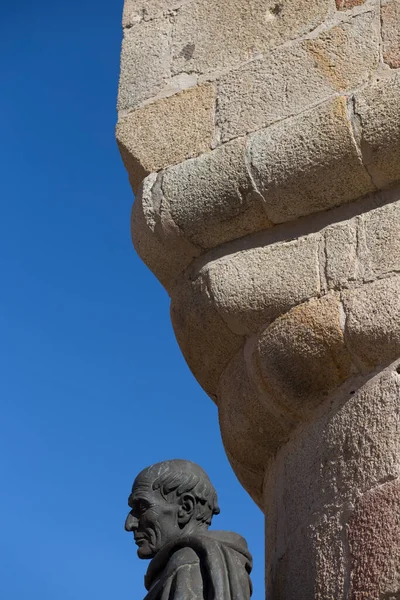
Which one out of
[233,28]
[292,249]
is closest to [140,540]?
[292,249]

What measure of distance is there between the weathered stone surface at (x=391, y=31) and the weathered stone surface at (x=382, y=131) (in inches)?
3.8

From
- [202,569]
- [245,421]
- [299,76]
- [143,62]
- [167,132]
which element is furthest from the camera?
[143,62]

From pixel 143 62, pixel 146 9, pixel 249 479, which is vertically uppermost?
pixel 146 9

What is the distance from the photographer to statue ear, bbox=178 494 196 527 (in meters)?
3.06

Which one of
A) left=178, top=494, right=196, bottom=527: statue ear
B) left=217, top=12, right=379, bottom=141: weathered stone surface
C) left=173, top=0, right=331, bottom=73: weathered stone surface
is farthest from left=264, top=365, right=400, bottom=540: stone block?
left=173, top=0, right=331, bottom=73: weathered stone surface

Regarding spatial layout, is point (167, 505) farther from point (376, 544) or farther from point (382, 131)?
point (382, 131)

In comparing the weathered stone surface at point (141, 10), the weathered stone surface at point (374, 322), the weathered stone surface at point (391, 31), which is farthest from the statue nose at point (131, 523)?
the weathered stone surface at point (141, 10)

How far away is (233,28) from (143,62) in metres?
0.32

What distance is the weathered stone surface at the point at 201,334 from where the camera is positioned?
10.8ft

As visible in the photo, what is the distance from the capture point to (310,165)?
3207 millimetres

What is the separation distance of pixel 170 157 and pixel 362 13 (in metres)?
0.67

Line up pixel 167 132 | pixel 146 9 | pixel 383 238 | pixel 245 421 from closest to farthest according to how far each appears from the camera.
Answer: pixel 383 238
pixel 245 421
pixel 167 132
pixel 146 9

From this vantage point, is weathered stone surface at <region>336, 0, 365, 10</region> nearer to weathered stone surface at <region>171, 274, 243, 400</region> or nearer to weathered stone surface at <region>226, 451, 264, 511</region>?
weathered stone surface at <region>171, 274, 243, 400</region>

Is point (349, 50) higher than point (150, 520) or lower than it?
higher
